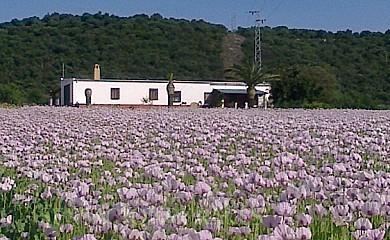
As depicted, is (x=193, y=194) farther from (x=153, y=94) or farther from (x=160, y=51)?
(x=160, y=51)

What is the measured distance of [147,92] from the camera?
57938 mm

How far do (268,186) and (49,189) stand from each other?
5.29ft

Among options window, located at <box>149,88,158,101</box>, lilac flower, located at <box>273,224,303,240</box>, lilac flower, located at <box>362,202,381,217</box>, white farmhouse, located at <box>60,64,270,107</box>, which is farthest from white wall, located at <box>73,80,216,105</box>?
lilac flower, located at <box>273,224,303,240</box>

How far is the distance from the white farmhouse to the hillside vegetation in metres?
4.62

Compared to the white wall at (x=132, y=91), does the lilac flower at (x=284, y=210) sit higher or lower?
lower

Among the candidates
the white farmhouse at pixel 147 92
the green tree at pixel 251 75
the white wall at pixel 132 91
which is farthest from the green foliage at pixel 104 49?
the green tree at pixel 251 75

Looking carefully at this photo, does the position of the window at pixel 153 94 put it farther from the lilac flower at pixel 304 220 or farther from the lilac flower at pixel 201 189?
the lilac flower at pixel 304 220

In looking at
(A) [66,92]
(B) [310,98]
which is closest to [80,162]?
(B) [310,98]

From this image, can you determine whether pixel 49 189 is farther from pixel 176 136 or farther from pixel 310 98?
pixel 310 98

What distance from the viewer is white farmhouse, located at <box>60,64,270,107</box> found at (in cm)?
5584

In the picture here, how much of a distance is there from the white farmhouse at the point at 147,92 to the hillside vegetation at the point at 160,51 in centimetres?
462

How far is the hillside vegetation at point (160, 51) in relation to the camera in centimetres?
6481

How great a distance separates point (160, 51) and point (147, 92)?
20.9m

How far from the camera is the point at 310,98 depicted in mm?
48594
